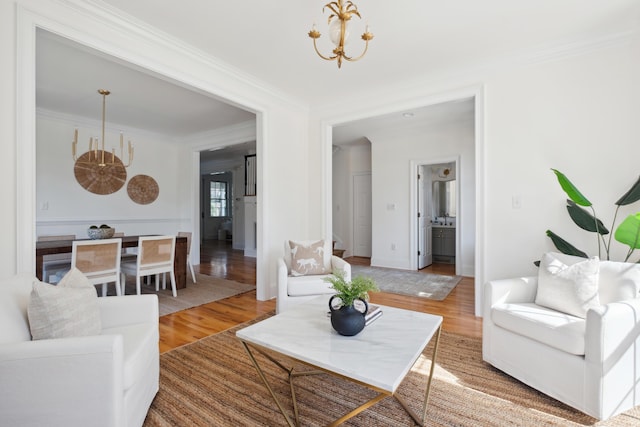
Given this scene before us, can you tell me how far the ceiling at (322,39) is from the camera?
7.58 feet

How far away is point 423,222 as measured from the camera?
19.4 ft

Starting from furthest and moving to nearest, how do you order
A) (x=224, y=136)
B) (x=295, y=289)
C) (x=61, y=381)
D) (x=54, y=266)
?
(x=224, y=136)
(x=54, y=266)
(x=295, y=289)
(x=61, y=381)

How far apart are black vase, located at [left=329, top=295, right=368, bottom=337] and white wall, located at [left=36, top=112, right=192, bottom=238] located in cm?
528

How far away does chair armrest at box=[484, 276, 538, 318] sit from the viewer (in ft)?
6.97

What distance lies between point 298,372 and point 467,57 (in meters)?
3.29

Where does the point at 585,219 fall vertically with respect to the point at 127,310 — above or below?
above

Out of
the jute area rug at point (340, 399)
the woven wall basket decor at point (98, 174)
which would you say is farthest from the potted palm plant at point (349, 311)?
the woven wall basket decor at point (98, 174)

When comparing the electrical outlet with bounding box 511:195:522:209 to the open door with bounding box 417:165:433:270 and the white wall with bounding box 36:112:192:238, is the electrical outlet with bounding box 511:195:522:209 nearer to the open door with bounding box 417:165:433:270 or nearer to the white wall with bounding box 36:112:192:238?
the open door with bounding box 417:165:433:270

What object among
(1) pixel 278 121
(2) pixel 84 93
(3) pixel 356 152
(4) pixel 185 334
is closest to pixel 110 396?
(4) pixel 185 334

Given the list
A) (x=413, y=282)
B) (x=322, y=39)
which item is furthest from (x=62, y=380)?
(x=413, y=282)

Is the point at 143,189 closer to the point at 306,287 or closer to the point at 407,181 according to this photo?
the point at 306,287

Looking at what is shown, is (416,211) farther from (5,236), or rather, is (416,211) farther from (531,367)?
(5,236)

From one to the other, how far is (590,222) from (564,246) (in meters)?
0.28

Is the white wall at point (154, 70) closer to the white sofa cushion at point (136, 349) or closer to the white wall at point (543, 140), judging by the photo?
the white sofa cushion at point (136, 349)
